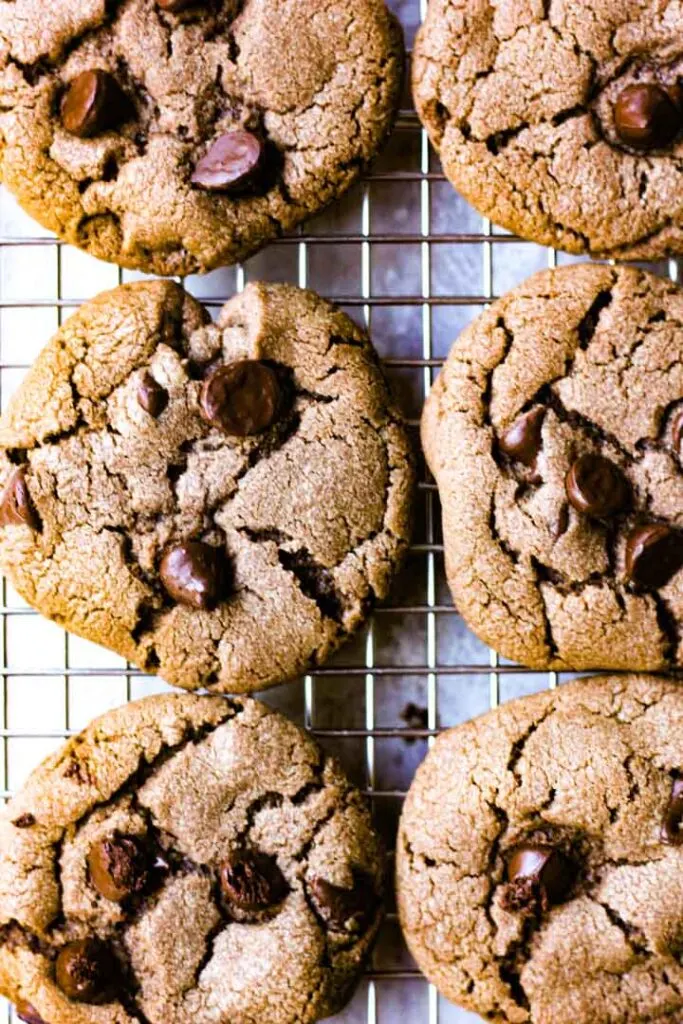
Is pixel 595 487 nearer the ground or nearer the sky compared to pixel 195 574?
nearer the sky

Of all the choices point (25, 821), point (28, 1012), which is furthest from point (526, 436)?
point (28, 1012)

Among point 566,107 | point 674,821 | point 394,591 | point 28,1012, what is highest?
point 566,107

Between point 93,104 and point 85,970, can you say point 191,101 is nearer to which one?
point 93,104

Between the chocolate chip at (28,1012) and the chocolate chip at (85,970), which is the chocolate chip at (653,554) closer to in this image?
the chocolate chip at (85,970)

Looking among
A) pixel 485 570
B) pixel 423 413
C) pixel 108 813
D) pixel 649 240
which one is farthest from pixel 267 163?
pixel 108 813

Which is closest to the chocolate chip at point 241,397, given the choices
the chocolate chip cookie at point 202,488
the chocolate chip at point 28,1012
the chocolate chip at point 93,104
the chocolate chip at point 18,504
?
the chocolate chip cookie at point 202,488

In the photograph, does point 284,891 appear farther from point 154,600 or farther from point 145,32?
point 145,32
